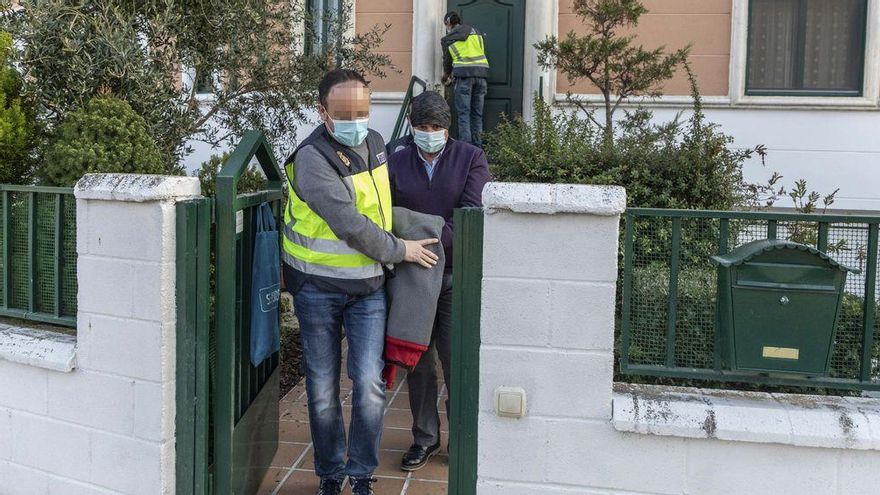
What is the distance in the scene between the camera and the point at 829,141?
9.13 metres

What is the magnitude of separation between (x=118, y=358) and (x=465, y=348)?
1435 mm

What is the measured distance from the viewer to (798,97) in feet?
30.6

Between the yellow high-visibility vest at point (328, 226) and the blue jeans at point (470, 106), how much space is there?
224 inches

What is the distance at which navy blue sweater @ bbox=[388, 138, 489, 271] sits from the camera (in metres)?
4.11

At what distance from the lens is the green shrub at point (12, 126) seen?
4.50 m

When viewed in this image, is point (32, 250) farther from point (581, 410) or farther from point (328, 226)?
point (581, 410)

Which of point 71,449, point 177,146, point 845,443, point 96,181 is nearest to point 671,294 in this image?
point 845,443

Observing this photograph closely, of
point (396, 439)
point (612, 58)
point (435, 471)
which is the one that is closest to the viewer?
point (435, 471)

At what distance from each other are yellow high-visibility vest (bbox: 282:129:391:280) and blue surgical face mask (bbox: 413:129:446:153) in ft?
1.32

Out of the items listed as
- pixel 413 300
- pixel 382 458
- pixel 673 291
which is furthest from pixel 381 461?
pixel 673 291

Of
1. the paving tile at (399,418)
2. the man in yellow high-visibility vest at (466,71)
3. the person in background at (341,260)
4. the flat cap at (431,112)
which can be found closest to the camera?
the person in background at (341,260)

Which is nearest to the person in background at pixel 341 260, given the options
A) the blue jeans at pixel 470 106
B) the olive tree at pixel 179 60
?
the olive tree at pixel 179 60

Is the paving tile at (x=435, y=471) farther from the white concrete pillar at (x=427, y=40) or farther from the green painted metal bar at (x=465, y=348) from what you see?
the white concrete pillar at (x=427, y=40)

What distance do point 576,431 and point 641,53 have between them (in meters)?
4.42
